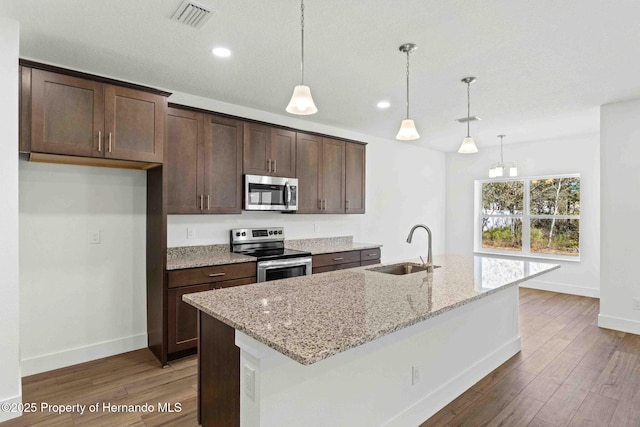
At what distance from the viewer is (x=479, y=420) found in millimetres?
2219

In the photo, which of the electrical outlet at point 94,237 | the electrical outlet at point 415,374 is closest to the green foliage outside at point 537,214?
the electrical outlet at point 415,374

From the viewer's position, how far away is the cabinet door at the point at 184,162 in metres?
3.18

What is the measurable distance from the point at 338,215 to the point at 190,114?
2.50 meters

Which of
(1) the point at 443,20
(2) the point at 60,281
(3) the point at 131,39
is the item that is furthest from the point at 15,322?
(1) the point at 443,20

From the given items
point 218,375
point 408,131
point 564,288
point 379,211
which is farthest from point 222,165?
point 564,288

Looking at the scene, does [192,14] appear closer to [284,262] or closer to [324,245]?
[284,262]

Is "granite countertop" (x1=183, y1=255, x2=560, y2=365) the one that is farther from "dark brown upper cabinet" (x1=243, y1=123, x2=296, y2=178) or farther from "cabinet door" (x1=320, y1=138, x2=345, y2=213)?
"cabinet door" (x1=320, y1=138, x2=345, y2=213)

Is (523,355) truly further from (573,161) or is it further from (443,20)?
(573,161)

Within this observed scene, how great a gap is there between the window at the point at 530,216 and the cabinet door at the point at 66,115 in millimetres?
6390

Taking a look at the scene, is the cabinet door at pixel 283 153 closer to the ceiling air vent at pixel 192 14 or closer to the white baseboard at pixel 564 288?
the ceiling air vent at pixel 192 14

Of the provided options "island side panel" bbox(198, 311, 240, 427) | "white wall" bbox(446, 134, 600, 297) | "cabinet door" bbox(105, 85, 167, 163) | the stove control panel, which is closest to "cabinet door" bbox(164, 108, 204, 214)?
"cabinet door" bbox(105, 85, 167, 163)

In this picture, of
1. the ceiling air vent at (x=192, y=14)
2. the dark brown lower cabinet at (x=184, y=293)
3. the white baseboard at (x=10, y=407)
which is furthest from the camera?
the dark brown lower cabinet at (x=184, y=293)

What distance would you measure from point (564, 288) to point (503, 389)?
4.08 meters

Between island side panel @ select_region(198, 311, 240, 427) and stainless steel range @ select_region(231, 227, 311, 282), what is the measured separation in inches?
57.5
